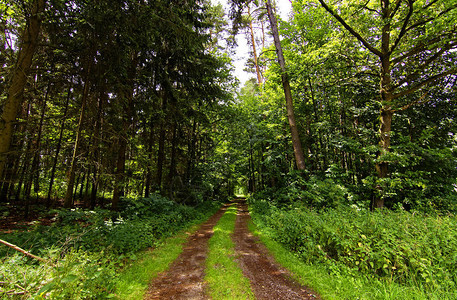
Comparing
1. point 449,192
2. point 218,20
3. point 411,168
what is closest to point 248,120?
point 218,20

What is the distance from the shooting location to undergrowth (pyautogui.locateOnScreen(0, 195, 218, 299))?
246 cm

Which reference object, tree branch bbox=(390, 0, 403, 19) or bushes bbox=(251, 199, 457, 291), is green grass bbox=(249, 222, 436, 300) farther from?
tree branch bbox=(390, 0, 403, 19)

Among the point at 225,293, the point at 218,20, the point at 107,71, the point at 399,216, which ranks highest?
the point at 218,20

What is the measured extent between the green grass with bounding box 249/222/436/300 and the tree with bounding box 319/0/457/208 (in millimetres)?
5115

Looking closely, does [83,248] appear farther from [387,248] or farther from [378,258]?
[387,248]

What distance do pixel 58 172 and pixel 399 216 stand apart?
12881mm

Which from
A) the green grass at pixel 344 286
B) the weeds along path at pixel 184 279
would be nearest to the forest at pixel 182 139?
the green grass at pixel 344 286

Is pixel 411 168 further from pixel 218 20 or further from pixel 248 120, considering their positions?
pixel 218 20

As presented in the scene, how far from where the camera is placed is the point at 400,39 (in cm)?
772

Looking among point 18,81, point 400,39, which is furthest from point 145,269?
point 400,39

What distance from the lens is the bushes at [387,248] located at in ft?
11.0

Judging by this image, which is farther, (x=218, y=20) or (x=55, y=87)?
(x=218, y=20)

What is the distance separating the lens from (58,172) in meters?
8.36

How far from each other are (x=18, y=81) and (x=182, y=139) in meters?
9.34
